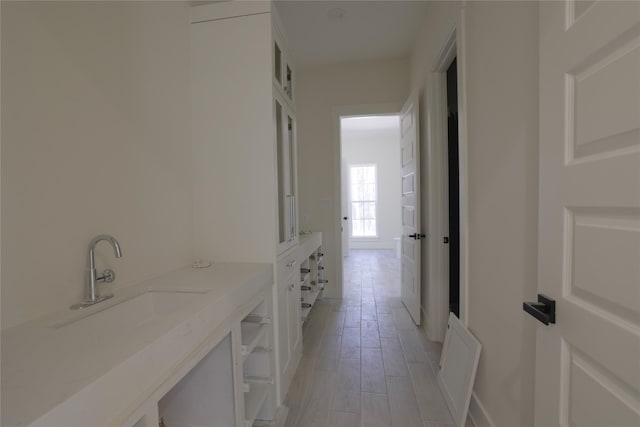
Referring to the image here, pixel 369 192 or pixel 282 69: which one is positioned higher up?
pixel 282 69

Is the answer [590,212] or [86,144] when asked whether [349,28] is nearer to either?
[86,144]

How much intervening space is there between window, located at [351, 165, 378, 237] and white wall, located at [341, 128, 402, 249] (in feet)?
0.46

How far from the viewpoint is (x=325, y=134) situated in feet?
12.0

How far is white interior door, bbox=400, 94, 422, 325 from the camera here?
2.62 m

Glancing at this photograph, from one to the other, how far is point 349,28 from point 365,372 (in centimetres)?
322

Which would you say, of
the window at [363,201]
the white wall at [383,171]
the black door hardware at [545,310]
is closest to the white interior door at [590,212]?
the black door hardware at [545,310]

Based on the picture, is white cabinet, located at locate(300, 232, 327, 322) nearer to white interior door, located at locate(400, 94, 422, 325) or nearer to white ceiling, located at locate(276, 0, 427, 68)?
white interior door, located at locate(400, 94, 422, 325)

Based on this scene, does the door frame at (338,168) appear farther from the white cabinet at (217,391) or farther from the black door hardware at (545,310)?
the black door hardware at (545,310)

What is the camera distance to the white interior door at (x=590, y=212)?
595mm

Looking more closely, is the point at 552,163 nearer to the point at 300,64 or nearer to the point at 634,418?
the point at 634,418

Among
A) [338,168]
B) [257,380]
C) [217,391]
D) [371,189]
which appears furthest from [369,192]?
[217,391]

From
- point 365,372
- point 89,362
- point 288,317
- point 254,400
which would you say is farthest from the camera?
point 365,372

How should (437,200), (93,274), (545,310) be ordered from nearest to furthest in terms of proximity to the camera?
(545,310) < (93,274) < (437,200)

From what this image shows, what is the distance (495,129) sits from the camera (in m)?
1.31
